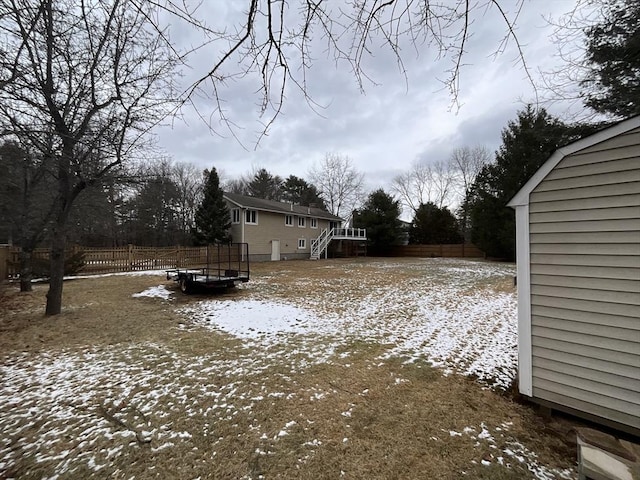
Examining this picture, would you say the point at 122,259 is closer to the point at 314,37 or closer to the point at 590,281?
the point at 314,37

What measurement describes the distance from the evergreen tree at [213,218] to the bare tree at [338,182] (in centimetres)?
1917

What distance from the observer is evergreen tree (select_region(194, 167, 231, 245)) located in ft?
74.3

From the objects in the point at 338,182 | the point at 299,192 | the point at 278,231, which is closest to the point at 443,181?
the point at 338,182

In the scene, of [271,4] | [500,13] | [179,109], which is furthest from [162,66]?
[500,13]

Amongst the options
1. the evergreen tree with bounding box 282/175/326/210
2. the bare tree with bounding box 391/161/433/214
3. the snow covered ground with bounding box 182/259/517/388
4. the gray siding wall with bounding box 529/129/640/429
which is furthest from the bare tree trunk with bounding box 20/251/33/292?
the bare tree with bounding box 391/161/433/214

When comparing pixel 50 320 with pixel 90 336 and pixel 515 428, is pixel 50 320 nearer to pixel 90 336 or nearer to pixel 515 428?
pixel 90 336

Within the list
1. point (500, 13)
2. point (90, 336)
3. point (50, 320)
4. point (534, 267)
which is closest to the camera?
point (500, 13)

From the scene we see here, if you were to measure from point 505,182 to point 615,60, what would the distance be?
19942 millimetres

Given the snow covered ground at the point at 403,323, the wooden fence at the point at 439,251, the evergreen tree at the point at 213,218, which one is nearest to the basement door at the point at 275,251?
the evergreen tree at the point at 213,218

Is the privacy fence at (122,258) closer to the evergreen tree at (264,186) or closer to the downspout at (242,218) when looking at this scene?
the downspout at (242,218)

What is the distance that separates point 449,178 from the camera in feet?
125

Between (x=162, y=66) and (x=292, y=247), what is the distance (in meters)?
21.3

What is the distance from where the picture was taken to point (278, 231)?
25.2 meters

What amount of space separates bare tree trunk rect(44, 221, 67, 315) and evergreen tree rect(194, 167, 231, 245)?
52.5ft
